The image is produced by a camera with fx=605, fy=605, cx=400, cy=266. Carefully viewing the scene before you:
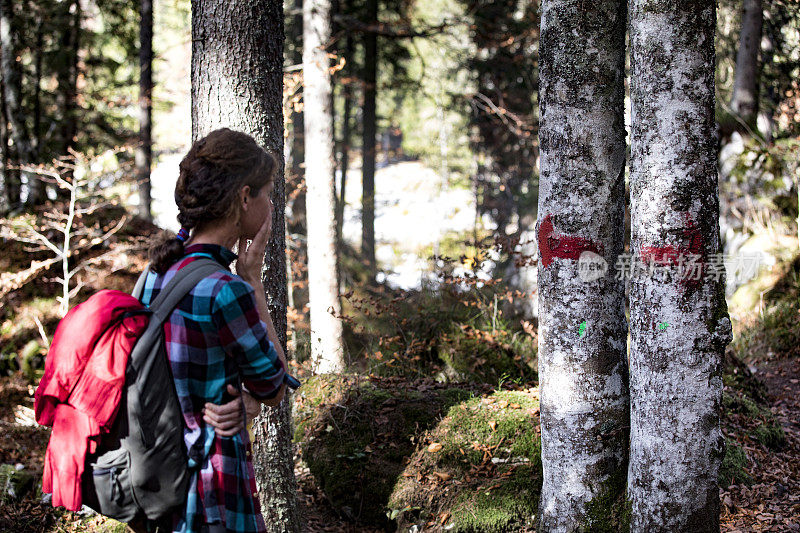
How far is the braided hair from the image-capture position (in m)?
2.08

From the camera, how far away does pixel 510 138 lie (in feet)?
48.1

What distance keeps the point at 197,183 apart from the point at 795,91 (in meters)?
13.3

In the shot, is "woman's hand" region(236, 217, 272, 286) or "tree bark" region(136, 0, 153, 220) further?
"tree bark" region(136, 0, 153, 220)

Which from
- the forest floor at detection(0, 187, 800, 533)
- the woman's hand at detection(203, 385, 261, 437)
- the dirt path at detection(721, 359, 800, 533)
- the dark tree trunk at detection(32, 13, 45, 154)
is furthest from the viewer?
the dark tree trunk at detection(32, 13, 45, 154)

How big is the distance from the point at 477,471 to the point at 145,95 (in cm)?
1032

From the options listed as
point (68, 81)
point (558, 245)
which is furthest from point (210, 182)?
point (68, 81)

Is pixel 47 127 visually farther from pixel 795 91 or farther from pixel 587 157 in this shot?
pixel 795 91

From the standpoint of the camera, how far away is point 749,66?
39.1 feet

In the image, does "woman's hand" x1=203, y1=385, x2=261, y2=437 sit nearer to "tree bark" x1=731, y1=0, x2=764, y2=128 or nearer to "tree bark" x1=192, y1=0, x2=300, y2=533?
"tree bark" x1=192, y1=0, x2=300, y2=533

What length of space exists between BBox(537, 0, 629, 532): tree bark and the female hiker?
1.80 m

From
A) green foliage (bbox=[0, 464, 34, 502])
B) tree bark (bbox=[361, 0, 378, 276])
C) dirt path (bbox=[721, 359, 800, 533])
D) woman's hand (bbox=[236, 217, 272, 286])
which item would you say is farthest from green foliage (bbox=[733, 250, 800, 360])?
green foliage (bbox=[0, 464, 34, 502])

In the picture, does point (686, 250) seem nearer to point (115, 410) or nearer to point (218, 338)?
point (218, 338)

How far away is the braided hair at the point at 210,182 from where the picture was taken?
2078mm

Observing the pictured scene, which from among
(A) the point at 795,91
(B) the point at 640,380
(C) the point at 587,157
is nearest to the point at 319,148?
(C) the point at 587,157
